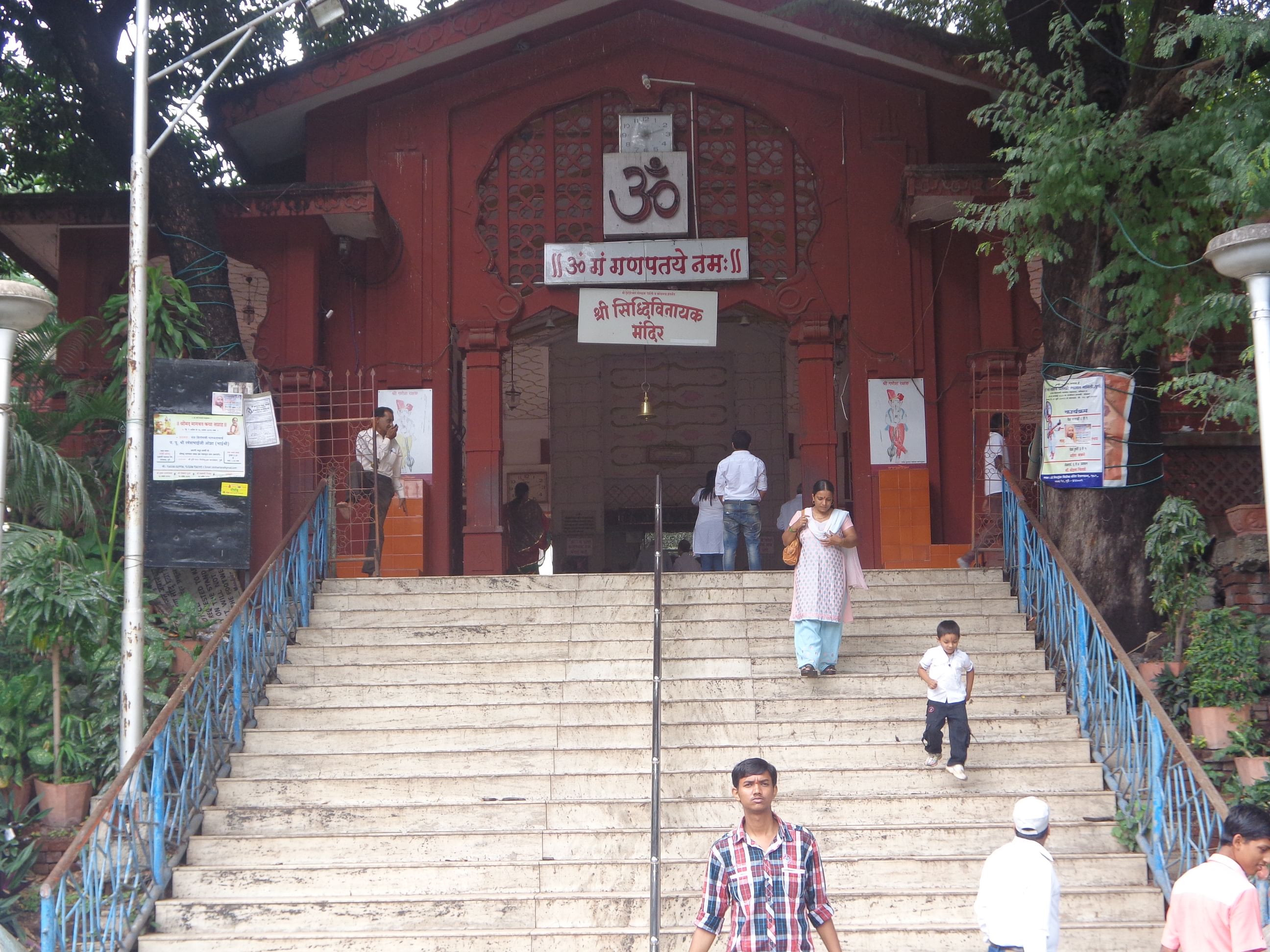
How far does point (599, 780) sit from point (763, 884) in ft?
10.7

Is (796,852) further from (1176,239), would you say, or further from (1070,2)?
(1070,2)

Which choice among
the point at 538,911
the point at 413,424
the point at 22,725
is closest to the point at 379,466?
the point at 413,424

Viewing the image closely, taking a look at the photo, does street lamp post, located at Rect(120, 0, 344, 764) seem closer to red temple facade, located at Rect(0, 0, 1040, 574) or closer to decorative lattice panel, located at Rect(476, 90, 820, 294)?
red temple facade, located at Rect(0, 0, 1040, 574)

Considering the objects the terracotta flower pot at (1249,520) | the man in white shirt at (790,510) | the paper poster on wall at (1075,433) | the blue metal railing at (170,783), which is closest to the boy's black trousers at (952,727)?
the paper poster on wall at (1075,433)

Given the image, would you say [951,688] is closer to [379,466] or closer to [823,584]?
[823,584]

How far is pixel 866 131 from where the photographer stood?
12.9 meters

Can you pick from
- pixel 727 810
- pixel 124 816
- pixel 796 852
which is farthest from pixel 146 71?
pixel 796 852

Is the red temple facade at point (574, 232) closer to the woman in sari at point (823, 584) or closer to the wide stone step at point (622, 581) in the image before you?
the wide stone step at point (622, 581)

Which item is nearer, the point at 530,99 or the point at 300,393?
the point at 300,393

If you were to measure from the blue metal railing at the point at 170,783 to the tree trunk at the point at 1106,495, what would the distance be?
585 cm

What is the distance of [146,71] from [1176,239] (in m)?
6.88

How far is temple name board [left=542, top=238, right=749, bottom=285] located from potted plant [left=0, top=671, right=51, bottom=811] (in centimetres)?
634

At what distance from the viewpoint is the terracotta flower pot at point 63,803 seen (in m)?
7.80

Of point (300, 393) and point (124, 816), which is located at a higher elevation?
point (300, 393)
